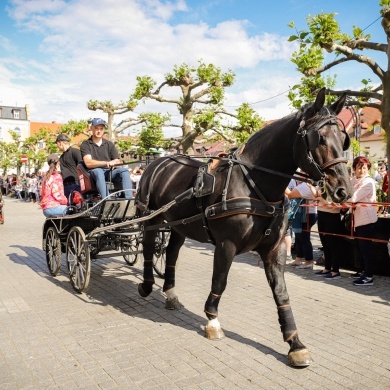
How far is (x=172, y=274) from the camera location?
5.46 m

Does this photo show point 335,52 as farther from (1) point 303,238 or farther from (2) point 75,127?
(2) point 75,127

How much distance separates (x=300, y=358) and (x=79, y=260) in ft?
11.7

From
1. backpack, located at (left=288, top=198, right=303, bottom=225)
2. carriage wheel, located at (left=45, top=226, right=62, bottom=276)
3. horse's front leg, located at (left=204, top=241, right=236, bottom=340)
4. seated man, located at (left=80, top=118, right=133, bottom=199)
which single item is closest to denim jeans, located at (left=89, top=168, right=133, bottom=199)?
seated man, located at (left=80, top=118, right=133, bottom=199)

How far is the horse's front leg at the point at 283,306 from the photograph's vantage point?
3.64m

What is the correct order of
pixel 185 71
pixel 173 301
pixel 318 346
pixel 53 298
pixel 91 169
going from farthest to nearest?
pixel 185 71
pixel 91 169
pixel 53 298
pixel 173 301
pixel 318 346

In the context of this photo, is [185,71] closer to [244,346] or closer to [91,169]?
[91,169]

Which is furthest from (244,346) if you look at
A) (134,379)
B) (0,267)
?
(0,267)

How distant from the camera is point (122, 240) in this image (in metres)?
6.16

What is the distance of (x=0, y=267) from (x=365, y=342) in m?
6.70

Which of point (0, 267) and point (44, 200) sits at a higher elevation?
point (44, 200)

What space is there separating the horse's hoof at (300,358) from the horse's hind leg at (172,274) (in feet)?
6.33

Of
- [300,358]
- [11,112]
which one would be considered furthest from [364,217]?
[11,112]

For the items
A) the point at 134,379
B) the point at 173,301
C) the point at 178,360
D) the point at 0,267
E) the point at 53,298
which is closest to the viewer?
the point at 134,379

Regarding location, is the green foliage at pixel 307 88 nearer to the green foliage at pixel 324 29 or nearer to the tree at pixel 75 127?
the green foliage at pixel 324 29
